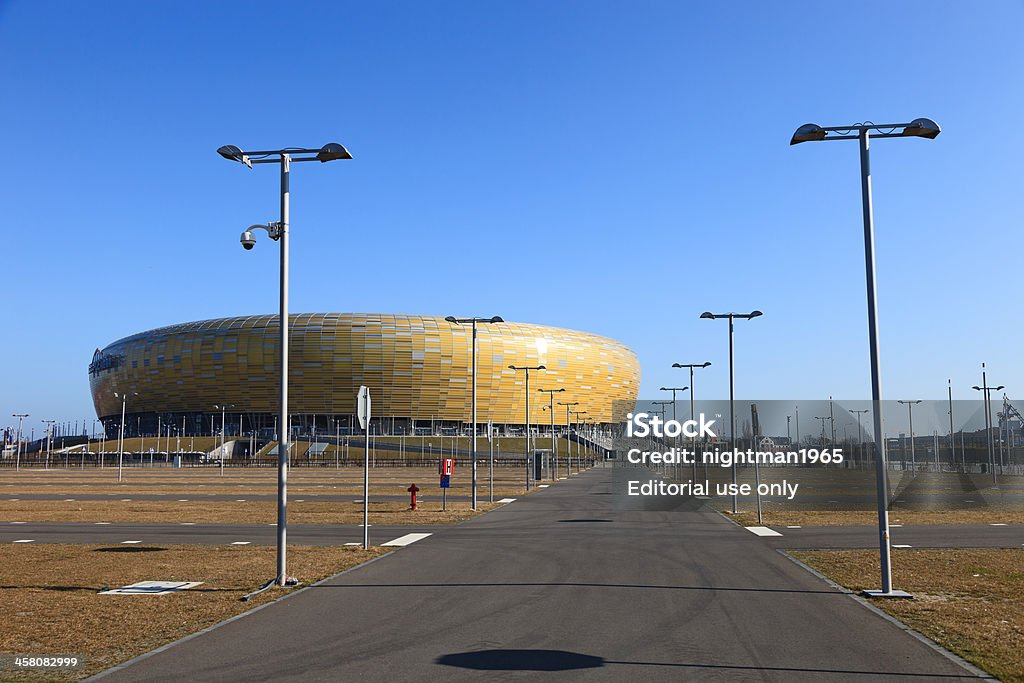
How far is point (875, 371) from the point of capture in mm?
14367

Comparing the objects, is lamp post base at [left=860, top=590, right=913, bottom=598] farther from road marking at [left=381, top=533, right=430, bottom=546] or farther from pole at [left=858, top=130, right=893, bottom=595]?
road marking at [left=381, top=533, right=430, bottom=546]

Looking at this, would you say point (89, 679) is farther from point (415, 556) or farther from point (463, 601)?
point (415, 556)

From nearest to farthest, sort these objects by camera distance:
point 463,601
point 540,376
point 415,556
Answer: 1. point 463,601
2. point 415,556
3. point 540,376

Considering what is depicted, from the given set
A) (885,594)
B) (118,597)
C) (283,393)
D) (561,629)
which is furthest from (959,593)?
(118,597)

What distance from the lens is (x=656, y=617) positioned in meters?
11.7

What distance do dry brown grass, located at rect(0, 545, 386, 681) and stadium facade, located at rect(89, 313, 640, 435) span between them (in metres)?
119

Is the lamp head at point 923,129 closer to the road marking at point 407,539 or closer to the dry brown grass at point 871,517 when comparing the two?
the road marking at point 407,539

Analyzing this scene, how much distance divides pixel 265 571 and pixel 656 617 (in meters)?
7.74

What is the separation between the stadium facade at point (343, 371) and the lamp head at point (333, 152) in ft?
401

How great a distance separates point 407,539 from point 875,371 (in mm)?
12554

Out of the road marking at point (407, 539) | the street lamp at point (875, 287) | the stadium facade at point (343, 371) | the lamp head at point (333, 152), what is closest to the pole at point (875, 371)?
the street lamp at point (875, 287)

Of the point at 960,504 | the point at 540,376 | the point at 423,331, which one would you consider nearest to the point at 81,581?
the point at 960,504

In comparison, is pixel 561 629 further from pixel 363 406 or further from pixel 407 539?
pixel 407 539

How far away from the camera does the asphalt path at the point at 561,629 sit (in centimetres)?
874
